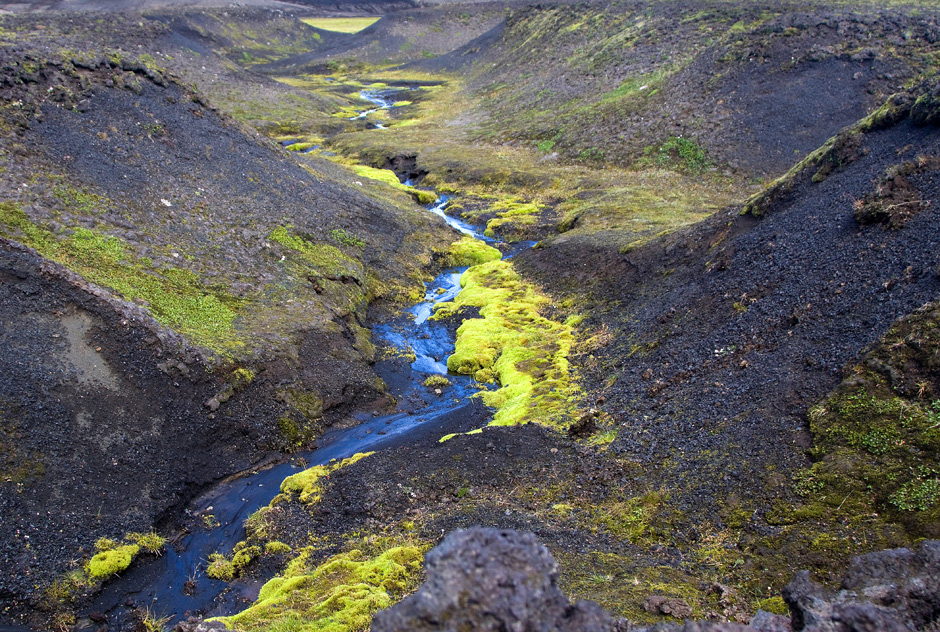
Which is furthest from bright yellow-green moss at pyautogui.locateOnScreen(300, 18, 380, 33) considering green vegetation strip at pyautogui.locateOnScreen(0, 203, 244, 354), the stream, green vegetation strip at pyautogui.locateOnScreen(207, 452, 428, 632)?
green vegetation strip at pyautogui.locateOnScreen(207, 452, 428, 632)

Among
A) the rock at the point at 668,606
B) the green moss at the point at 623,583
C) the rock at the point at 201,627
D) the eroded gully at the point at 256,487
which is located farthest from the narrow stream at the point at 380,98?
the rock at the point at 668,606

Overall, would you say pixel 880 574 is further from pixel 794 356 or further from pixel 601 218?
pixel 601 218

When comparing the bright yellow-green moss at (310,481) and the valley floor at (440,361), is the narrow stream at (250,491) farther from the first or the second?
the bright yellow-green moss at (310,481)

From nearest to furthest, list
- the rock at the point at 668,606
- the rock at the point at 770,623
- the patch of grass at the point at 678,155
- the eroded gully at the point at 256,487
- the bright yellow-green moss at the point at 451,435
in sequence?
the rock at the point at 770,623 < the rock at the point at 668,606 < the eroded gully at the point at 256,487 < the bright yellow-green moss at the point at 451,435 < the patch of grass at the point at 678,155

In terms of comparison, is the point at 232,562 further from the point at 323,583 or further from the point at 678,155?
the point at 678,155

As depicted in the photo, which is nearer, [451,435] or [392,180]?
[451,435]

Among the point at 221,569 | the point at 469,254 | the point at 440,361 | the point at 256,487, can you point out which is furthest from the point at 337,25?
the point at 221,569
